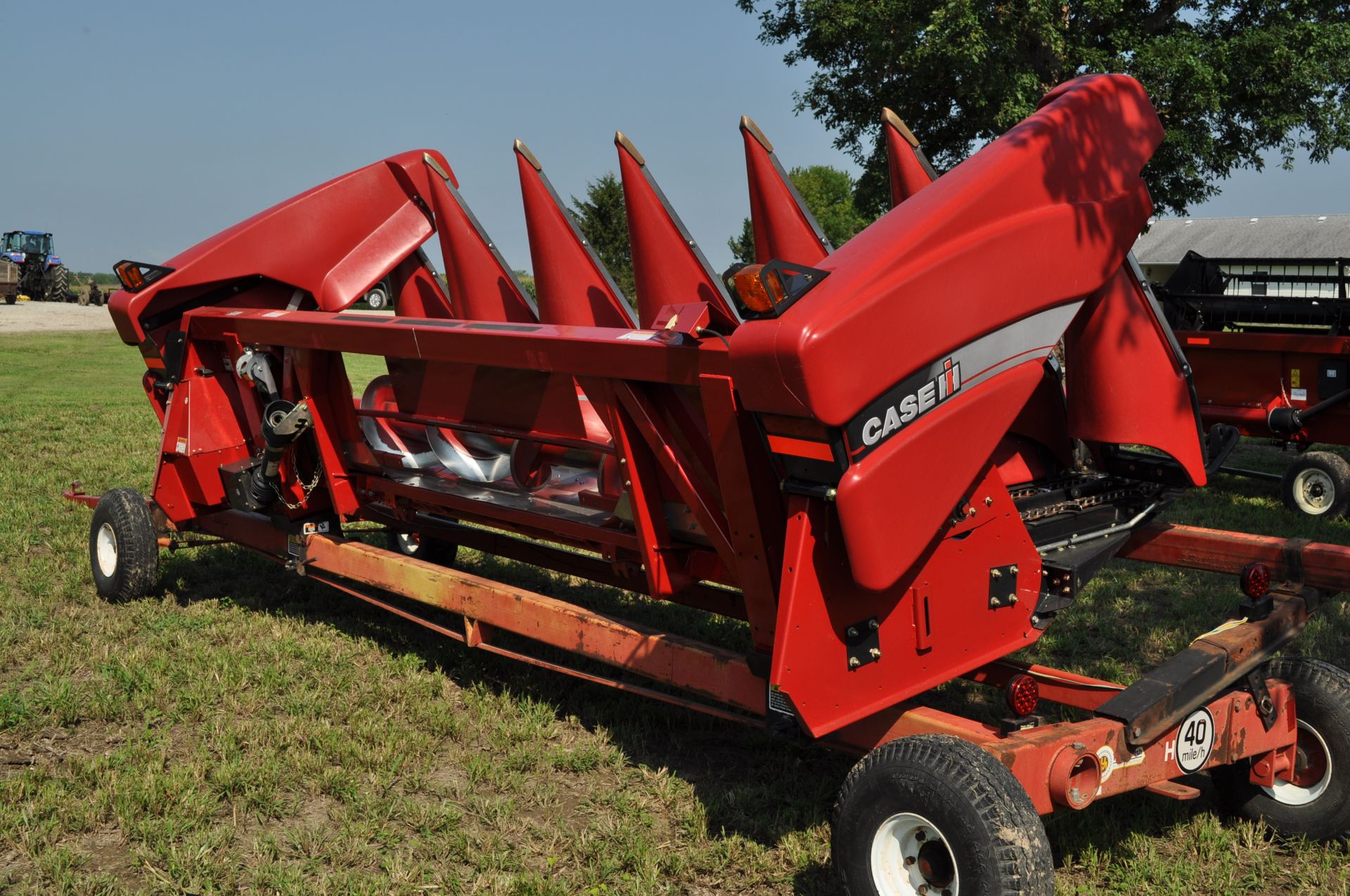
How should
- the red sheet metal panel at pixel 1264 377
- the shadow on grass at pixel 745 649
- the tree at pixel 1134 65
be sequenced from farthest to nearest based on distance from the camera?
the tree at pixel 1134 65
the red sheet metal panel at pixel 1264 377
the shadow on grass at pixel 745 649

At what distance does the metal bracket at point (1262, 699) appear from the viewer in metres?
3.33

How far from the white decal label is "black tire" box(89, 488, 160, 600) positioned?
4.91m

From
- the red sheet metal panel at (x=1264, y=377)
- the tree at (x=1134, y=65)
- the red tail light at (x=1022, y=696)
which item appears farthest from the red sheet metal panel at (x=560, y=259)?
the tree at (x=1134, y=65)

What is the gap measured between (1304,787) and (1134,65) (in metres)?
13.5

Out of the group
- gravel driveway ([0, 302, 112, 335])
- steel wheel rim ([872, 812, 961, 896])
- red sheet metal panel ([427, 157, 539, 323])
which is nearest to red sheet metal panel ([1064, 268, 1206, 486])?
steel wheel rim ([872, 812, 961, 896])

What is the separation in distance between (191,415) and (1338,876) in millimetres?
5108

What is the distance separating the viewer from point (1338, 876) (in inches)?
131

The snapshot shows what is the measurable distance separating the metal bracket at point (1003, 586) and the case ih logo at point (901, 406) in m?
0.66

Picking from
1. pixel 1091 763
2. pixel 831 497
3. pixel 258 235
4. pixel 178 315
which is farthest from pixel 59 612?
pixel 1091 763

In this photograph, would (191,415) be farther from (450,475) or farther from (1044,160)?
(1044,160)

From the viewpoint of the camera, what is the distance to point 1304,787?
354cm

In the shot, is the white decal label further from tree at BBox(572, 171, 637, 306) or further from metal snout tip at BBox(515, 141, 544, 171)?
tree at BBox(572, 171, 637, 306)

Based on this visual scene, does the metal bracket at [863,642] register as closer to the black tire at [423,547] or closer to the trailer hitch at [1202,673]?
the trailer hitch at [1202,673]

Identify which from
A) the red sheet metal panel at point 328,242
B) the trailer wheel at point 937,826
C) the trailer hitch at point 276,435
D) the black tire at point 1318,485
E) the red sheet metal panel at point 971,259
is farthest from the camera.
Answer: the black tire at point 1318,485
